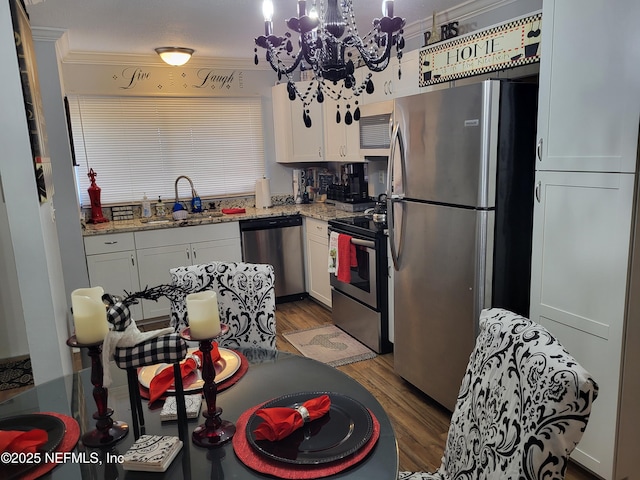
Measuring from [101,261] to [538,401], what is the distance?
3.69 m

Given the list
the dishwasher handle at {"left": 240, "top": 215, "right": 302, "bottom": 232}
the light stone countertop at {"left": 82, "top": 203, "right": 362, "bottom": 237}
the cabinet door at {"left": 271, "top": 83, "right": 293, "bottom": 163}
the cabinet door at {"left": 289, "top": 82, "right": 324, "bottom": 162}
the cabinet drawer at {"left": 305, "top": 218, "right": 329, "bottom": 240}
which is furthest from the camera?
the cabinet door at {"left": 271, "top": 83, "right": 293, "bottom": 163}

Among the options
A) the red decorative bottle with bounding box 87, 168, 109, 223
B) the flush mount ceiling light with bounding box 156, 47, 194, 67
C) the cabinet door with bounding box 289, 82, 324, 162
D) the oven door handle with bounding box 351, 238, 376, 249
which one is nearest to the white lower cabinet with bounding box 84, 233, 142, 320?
the red decorative bottle with bounding box 87, 168, 109, 223

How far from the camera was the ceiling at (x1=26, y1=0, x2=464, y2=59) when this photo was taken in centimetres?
290

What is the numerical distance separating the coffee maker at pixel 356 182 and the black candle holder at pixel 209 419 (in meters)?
3.24

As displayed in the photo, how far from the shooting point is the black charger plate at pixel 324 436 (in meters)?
1.15

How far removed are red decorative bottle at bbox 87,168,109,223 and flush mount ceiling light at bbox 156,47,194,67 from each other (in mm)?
1233

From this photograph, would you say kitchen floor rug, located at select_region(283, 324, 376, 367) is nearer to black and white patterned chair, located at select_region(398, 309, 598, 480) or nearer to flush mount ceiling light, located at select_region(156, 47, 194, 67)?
black and white patterned chair, located at select_region(398, 309, 598, 480)

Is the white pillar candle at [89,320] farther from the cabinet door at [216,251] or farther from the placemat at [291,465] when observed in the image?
the cabinet door at [216,251]

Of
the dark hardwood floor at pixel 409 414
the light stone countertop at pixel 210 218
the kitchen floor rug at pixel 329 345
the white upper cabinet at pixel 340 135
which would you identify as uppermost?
the white upper cabinet at pixel 340 135

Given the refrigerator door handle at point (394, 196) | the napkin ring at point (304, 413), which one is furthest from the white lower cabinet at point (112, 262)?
the napkin ring at point (304, 413)

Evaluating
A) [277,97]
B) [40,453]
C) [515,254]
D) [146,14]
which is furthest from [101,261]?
[515,254]

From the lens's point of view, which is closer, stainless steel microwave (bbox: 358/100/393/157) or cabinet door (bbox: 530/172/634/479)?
cabinet door (bbox: 530/172/634/479)

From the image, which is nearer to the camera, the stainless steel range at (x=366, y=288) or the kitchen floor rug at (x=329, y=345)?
the stainless steel range at (x=366, y=288)

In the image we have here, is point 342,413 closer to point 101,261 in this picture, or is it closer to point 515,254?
point 515,254
